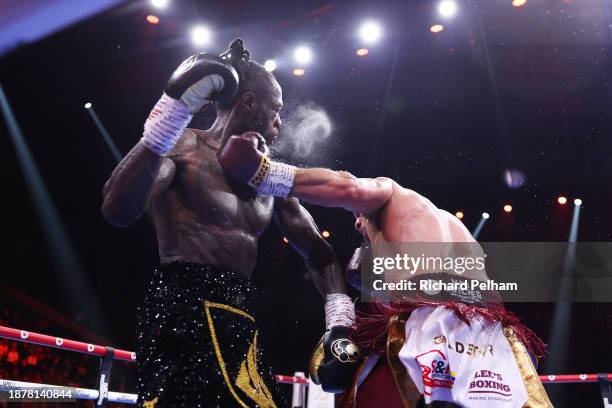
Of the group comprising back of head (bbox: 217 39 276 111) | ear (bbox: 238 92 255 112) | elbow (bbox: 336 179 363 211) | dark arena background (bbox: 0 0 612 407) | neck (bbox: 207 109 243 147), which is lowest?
elbow (bbox: 336 179 363 211)

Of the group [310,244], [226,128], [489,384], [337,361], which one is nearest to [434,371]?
[489,384]

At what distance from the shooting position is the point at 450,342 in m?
1.73

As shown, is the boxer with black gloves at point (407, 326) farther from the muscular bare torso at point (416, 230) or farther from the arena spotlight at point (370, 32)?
the arena spotlight at point (370, 32)

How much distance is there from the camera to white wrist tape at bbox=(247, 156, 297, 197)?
2059 millimetres

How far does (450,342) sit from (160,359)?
0.89 meters

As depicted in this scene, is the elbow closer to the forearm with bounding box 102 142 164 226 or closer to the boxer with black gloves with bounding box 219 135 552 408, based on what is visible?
the boxer with black gloves with bounding box 219 135 552 408

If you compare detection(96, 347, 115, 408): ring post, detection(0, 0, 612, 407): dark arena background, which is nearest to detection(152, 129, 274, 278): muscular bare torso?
detection(96, 347, 115, 408): ring post

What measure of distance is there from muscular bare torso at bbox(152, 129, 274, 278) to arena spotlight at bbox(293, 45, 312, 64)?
4237mm

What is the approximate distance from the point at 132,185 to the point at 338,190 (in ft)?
2.47

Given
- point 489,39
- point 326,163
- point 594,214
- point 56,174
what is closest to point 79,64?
point 56,174

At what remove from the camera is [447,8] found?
5.54m

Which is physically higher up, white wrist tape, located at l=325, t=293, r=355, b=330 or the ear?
the ear

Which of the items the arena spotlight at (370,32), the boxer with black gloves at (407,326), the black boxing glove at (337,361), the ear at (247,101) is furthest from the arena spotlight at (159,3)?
the black boxing glove at (337,361)

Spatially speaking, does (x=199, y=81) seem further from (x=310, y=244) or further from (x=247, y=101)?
(x=310, y=244)
